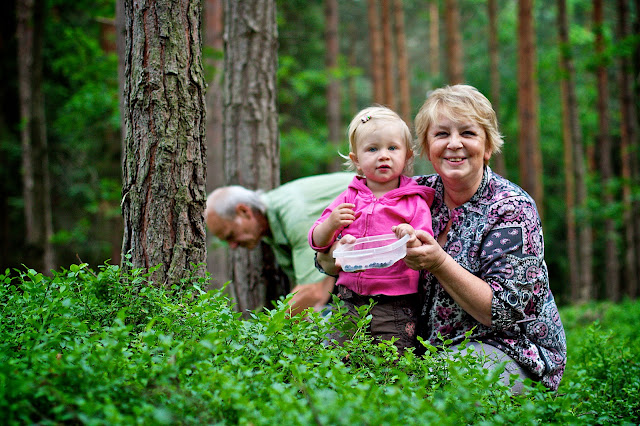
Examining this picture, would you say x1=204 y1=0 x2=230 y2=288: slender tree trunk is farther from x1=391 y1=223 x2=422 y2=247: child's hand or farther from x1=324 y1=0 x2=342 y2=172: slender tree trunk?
x1=391 y1=223 x2=422 y2=247: child's hand

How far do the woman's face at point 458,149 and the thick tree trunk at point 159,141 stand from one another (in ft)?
4.40

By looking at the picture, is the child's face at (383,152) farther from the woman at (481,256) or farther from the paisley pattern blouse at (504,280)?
the paisley pattern blouse at (504,280)

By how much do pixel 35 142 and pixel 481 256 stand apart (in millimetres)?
9320

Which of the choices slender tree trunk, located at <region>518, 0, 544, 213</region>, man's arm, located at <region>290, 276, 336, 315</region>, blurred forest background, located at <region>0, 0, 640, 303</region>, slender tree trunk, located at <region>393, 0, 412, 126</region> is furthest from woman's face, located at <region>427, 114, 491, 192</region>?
slender tree trunk, located at <region>393, 0, 412, 126</region>

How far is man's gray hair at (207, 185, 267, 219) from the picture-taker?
4.37m

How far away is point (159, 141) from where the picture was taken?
2.67 metres

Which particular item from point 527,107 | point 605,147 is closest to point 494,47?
point 527,107

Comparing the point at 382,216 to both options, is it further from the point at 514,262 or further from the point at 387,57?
the point at 387,57

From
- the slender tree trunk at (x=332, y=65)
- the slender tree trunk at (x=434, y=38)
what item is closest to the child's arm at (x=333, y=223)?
the slender tree trunk at (x=332, y=65)

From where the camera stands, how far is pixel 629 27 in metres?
11.0

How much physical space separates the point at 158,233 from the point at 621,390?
2807 mm

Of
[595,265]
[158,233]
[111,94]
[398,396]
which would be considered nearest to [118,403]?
[398,396]

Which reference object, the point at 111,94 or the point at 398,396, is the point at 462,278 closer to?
the point at 398,396

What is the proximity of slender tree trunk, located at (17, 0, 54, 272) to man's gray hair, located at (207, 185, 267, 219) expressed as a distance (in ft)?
20.1
